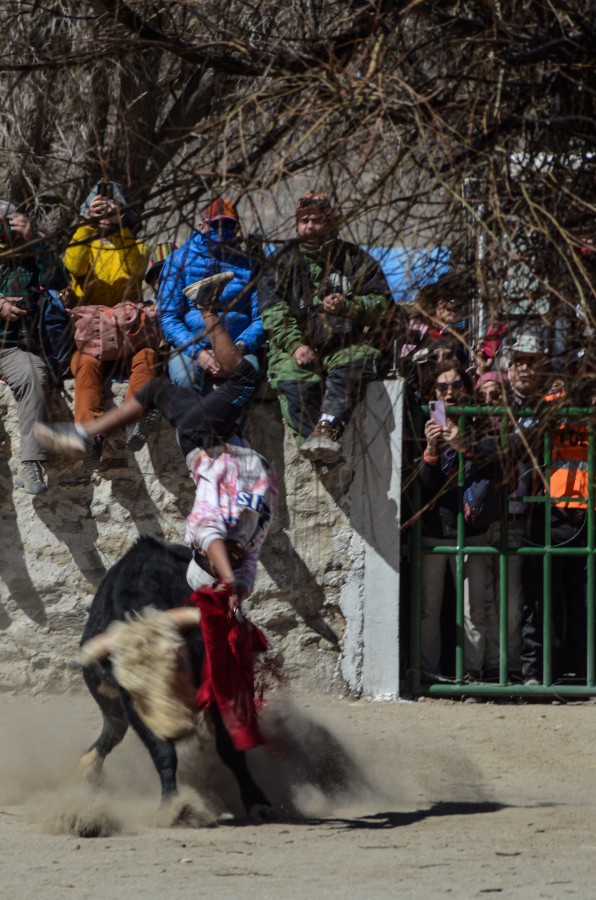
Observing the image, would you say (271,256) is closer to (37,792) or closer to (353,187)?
(353,187)

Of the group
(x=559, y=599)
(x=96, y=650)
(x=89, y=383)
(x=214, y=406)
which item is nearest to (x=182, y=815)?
(x=96, y=650)

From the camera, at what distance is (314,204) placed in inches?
165

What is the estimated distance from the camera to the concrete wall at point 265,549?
7707mm

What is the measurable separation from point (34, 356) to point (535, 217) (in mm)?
4462

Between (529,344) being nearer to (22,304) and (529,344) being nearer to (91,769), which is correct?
(91,769)

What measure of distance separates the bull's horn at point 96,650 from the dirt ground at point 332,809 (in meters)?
0.55

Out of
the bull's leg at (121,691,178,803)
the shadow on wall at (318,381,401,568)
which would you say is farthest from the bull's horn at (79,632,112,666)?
the shadow on wall at (318,381,401,568)

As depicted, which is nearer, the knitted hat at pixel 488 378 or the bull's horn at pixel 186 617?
the knitted hat at pixel 488 378

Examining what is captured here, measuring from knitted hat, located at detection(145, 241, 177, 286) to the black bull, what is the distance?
3.76 feet

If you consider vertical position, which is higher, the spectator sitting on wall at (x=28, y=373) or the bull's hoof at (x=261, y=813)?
the spectator sitting on wall at (x=28, y=373)

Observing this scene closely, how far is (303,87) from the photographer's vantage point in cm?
400

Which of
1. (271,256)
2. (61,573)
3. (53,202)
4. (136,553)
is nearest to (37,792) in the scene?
(136,553)

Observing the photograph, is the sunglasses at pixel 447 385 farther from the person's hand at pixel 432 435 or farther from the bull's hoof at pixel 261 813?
the bull's hoof at pixel 261 813

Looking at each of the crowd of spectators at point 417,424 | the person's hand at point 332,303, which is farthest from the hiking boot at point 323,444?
the person's hand at point 332,303
